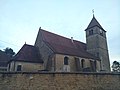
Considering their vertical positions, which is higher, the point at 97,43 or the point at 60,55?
the point at 97,43

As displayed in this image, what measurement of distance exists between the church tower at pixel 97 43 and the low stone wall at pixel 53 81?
63.7ft

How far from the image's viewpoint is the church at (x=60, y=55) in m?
21.8

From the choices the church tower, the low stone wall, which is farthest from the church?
the low stone wall

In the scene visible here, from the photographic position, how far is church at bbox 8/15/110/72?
856 inches

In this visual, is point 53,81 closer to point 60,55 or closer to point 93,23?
point 60,55

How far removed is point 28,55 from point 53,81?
1342 centimetres

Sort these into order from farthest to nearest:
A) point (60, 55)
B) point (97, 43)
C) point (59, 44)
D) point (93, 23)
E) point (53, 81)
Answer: point (93, 23) → point (97, 43) → point (59, 44) → point (60, 55) → point (53, 81)

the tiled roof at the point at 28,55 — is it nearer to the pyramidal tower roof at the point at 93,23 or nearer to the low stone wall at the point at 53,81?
the low stone wall at the point at 53,81

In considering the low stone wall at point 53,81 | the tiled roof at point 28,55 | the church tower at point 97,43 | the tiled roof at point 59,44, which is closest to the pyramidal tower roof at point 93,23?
the church tower at point 97,43

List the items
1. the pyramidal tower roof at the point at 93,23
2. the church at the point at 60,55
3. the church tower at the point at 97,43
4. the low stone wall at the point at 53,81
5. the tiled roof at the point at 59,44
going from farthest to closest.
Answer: the pyramidal tower roof at the point at 93,23 → the church tower at the point at 97,43 → the tiled roof at the point at 59,44 → the church at the point at 60,55 → the low stone wall at the point at 53,81

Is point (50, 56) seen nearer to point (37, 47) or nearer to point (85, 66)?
point (37, 47)

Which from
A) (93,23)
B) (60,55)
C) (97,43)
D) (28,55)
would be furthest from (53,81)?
(93,23)

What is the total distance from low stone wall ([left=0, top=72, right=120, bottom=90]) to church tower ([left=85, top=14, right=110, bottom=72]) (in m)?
19.4

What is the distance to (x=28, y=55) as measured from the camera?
23.0 metres
